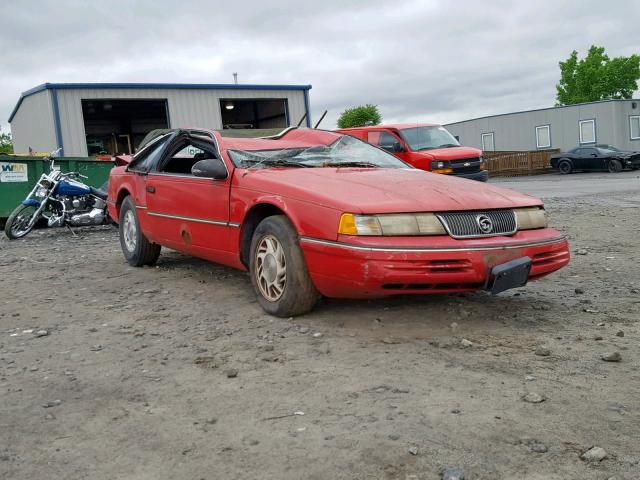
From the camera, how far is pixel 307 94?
77.8ft

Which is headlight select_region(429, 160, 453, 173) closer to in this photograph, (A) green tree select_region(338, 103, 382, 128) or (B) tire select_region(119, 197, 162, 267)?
(B) tire select_region(119, 197, 162, 267)

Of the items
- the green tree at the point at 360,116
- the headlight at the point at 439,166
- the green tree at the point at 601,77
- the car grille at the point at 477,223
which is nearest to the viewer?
the car grille at the point at 477,223

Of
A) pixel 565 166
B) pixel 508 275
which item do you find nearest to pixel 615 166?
pixel 565 166

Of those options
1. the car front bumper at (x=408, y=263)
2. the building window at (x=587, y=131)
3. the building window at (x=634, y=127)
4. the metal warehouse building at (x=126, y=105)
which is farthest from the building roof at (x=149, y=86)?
the building window at (x=634, y=127)

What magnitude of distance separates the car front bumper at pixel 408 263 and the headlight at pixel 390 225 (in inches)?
1.6

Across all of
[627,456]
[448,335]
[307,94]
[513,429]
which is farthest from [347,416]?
[307,94]

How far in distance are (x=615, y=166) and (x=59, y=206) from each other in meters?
26.1

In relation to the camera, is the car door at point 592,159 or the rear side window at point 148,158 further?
the car door at point 592,159

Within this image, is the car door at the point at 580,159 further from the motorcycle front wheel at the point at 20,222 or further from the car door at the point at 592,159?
the motorcycle front wheel at the point at 20,222

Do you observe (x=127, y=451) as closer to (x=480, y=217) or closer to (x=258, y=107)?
(x=480, y=217)

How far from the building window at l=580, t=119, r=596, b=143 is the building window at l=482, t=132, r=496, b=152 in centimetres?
605

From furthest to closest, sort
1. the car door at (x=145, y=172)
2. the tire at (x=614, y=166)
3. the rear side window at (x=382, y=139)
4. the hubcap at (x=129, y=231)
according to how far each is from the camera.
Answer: the tire at (x=614, y=166) → the rear side window at (x=382, y=139) → the hubcap at (x=129, y=231) → the car door at (x=145, y=172)

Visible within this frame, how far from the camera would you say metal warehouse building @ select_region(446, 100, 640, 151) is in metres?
36.1

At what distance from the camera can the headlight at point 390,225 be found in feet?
13.1
